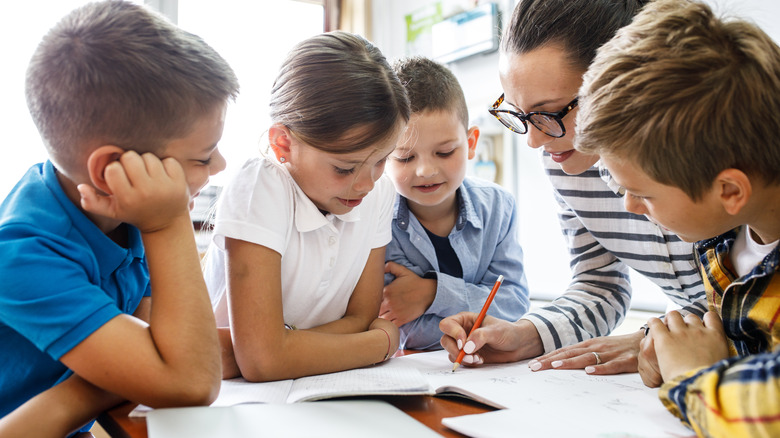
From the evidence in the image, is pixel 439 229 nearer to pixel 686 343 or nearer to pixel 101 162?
pixel 686 343

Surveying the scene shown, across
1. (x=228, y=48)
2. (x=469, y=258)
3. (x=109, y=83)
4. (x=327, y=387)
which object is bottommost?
(x=469, y=258)

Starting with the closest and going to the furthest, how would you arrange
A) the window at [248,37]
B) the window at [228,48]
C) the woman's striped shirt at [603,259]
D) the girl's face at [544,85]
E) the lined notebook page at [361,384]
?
the lined notebook page at [361,384] < the girl's face at [544,85] < the woman's striped shirt at [603,259] < the window at [228,48] < the window at [248,37]

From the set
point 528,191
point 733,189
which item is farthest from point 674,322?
point 528,191

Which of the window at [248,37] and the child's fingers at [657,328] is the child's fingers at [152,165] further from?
the window at [248,37]

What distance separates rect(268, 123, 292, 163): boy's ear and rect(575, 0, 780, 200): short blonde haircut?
0.51m

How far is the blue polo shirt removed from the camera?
25.9 inches

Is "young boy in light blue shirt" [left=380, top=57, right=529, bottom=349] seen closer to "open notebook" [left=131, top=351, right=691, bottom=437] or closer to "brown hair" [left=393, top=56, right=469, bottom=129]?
"brown hair" [left=393, top=56, right=469, bottom=129]

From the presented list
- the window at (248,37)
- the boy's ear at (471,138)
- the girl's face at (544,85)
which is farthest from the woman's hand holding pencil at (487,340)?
the window at (248,37)

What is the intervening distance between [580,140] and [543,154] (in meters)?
0.49

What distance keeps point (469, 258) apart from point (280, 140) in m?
0.51

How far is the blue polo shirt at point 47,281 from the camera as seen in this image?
2.16 feet

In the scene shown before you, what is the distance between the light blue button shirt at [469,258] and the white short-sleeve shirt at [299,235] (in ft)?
0.46

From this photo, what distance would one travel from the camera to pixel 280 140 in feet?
3.39

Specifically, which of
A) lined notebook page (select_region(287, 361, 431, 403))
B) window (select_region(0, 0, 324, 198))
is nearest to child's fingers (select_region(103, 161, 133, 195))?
lined notebook page (select_region(287, 361, 431, 403))
